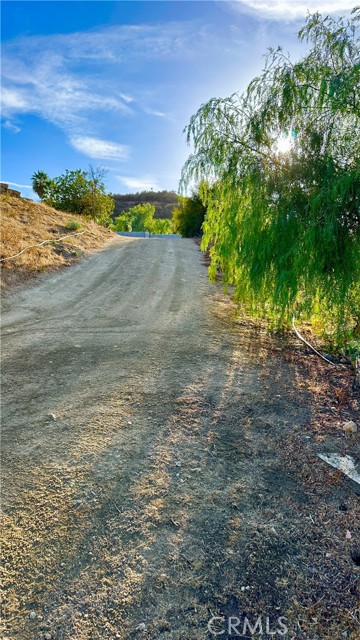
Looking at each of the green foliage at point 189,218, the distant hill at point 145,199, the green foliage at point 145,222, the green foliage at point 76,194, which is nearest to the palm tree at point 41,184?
the green foliage at point 76,194

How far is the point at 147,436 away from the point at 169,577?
1299 mm

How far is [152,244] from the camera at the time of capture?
16.6 metres

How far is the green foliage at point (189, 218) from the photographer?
21.6m

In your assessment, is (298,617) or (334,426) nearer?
(298,617)

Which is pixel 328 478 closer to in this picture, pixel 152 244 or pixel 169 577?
pixel 169 577

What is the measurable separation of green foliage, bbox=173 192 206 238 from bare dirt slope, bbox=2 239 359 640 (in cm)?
1769

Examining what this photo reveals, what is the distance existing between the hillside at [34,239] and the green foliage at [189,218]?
5.80 m

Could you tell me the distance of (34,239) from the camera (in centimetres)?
1202

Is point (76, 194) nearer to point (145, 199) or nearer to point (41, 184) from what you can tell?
point (41, 184)

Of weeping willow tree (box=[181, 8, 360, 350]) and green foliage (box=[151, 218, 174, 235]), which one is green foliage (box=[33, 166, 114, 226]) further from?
green foliage (box=[151, 218, 174, 235])

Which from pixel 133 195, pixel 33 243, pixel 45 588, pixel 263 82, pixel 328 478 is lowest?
pixel 45 588

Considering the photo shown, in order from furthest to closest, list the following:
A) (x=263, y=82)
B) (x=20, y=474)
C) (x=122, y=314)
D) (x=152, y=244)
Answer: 1. (x=152, y=244)
2. (x=122, y=314)
3. (x=263, y=82)
4. (x=20, y=474)

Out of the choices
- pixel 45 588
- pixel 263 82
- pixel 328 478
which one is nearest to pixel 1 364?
pixel 45 588

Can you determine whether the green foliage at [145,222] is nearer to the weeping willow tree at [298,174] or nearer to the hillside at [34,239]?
the hillside at [34,239]
